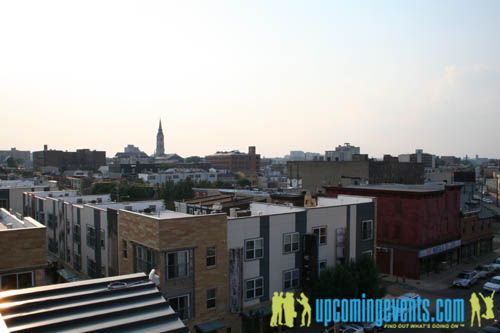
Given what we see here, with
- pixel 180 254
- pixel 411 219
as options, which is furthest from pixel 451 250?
pixel 180 254

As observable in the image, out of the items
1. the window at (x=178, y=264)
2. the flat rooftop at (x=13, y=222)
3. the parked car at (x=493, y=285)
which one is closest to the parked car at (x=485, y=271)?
the parked car at (x=493, y=285)

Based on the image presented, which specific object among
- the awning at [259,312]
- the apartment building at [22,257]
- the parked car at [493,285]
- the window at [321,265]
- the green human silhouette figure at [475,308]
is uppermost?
the apartment building at [22,257]

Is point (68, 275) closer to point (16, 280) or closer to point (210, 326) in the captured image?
point (210, 326)

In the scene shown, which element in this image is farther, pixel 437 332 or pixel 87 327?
pixel 437 332

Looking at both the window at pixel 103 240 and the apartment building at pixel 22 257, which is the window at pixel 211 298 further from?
the window at pixel 103 240

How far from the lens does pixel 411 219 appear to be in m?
47.0

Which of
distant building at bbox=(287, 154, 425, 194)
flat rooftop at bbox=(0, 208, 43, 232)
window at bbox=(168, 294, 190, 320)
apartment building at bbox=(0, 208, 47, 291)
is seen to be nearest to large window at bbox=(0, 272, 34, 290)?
apartment building at bbox=(0, 208, 47, 291)

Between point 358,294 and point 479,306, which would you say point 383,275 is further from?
point 358,294

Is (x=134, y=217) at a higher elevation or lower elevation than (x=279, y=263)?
higher

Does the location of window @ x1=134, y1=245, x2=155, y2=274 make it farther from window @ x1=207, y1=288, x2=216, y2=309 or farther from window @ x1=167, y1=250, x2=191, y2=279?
window @ x1=207, y1=288, x2=216, y2=309

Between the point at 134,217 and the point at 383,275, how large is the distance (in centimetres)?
3073

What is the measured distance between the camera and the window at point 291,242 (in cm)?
3225

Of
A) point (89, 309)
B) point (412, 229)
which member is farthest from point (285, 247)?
point (89, 309)

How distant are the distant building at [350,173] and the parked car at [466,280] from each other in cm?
3045
